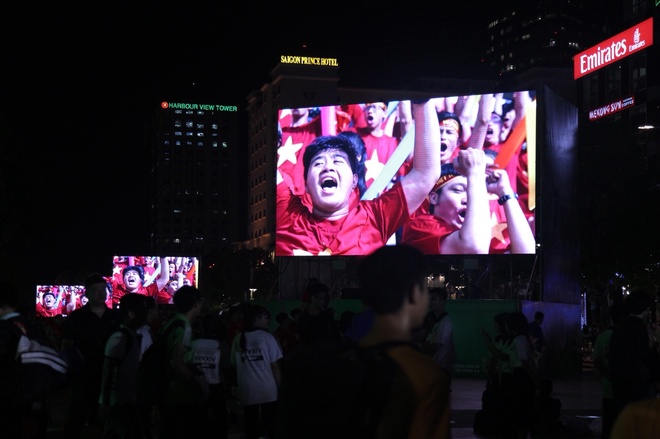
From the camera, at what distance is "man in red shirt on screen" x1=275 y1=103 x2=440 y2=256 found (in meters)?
34.6

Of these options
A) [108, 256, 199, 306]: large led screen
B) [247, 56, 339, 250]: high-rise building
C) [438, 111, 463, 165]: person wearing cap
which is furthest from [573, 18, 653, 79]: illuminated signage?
[247, 56, 339, 250]: high-rise building

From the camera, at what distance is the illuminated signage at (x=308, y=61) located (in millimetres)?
126500

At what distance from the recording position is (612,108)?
247ft

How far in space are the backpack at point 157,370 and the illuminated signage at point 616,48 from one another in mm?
69394

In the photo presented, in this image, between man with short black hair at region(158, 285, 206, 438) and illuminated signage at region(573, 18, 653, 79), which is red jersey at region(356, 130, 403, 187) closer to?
man with short black hair at region(158, 285, 206, 438)

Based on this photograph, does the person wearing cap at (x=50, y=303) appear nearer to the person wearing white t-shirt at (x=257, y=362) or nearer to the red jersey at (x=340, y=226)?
the red jersey at (x=340, y=226)

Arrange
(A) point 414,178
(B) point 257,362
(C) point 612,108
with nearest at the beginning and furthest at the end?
1. (B) point 257,362
2. (A) point 414,178
3. (C) point 612,108

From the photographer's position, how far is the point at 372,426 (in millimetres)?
2922

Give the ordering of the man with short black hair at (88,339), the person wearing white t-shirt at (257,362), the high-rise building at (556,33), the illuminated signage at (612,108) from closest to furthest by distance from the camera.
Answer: the person wearing white t-shirt at (257,362) → the man with short black hair at (88,339) → the illuminated signage at (612,108) → the high-rise building at (556,33)

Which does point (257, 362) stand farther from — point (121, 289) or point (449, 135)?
point (121, 289)

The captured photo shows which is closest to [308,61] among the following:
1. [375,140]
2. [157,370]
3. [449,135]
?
[375,140]

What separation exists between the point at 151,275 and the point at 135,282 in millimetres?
1275

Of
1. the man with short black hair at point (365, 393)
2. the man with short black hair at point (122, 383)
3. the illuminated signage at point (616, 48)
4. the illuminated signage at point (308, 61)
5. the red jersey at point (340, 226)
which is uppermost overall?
the illuminated signage at point (308, 61)

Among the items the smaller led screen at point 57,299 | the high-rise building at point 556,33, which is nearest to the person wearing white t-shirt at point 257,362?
the smaller led screen at point 57,299
